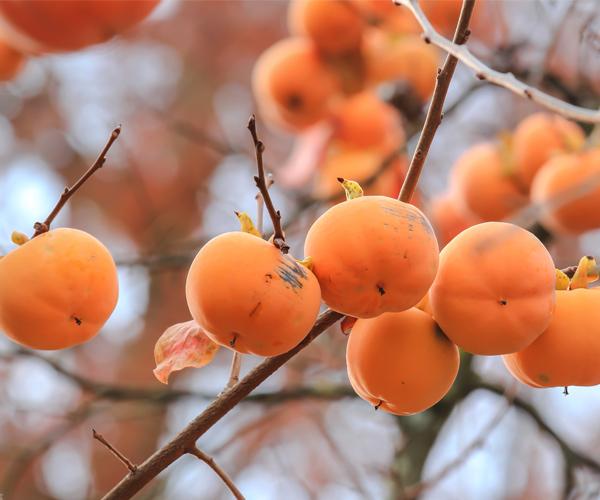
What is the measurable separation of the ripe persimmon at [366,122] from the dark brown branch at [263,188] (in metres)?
1.62

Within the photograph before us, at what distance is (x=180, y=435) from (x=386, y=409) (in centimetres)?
23

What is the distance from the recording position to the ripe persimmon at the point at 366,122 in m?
2.45

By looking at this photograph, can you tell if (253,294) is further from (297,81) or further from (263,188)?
(297,81)

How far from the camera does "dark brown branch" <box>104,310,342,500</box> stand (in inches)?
35.6

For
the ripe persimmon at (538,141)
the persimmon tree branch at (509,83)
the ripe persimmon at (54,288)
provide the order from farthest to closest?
the ripe persimmon at (538,141) → the ripe persimmon at (54,288) → the persimmon tree branch at (509,83)

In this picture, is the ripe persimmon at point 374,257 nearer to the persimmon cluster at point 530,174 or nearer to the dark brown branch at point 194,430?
the dark brown branch at point 194,430

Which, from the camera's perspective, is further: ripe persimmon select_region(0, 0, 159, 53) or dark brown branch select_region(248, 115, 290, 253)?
ripe persimmon select_region(0, 0, 159, 53)

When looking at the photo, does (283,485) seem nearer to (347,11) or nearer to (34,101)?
(347,11)

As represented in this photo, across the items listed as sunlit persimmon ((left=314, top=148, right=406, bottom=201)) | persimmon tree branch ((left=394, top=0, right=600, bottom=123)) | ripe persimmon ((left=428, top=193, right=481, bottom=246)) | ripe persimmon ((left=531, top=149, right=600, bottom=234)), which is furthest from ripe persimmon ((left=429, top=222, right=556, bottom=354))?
sunlit persimmon ((left=314, top=148, right=406, bottom=201))

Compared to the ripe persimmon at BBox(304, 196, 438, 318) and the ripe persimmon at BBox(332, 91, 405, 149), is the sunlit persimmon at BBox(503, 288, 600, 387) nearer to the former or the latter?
the ripe persimmon at BBox(304, 196, 438, 318)

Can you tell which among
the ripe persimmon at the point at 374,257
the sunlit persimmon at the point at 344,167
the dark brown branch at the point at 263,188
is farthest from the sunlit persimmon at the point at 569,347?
the sunlit persimmon at the point at 344,167

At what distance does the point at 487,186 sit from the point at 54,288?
51.2 inches

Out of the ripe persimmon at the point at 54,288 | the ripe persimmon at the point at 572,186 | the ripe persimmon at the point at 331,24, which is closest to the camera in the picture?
the ripe persimmon at the point at 54,288

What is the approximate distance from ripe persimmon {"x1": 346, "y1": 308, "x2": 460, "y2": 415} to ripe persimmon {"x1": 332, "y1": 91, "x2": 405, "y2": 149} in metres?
1.54
